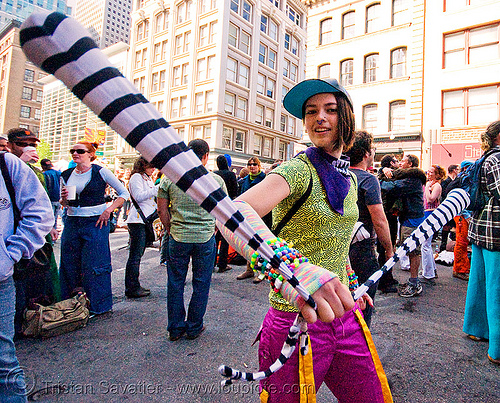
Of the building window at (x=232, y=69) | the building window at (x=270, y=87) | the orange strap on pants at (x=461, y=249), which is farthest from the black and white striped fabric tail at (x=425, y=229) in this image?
the building window at (x=270, y=87)

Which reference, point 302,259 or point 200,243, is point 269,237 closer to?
point 302,259

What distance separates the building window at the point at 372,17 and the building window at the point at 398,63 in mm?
2195

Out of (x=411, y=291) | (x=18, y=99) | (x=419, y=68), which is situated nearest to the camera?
(x=411, y=291)

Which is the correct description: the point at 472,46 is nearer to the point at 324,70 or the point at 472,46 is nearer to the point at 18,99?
the point at 324,70

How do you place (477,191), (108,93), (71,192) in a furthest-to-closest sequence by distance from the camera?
(71,192), (477,191), (108,93)

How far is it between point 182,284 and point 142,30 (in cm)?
4018

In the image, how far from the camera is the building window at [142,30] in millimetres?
34531

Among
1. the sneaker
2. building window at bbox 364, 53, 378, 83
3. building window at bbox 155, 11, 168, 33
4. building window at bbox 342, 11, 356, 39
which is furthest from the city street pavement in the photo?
building window at bbox 155, 11, 168, 33

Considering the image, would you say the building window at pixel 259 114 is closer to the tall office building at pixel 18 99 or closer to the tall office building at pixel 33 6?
the tall office building at pixel 18 99

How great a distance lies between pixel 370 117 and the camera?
59.9ft

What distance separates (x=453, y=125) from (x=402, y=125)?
2.60 m

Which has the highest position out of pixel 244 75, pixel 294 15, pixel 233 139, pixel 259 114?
pixel 294 15

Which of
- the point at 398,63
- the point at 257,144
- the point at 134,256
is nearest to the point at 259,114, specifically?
the point at 257,144

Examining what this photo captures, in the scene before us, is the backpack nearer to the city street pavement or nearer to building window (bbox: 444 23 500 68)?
the city street pavement
